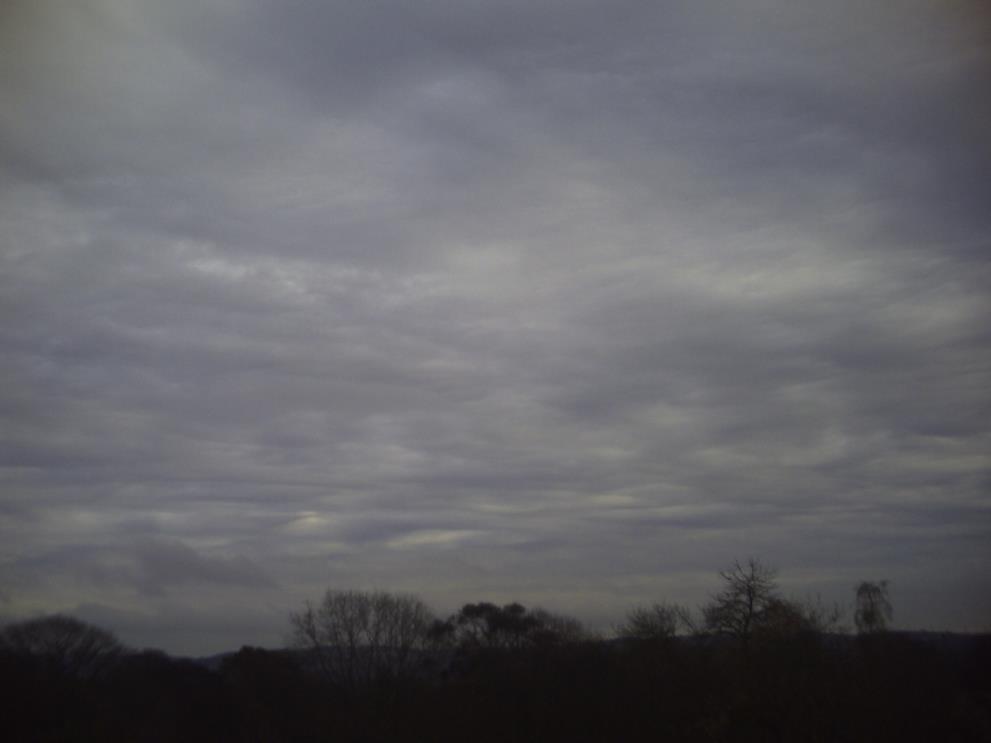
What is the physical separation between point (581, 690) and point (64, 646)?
26.9 metres

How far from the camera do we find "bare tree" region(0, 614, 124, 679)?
41.1 metres

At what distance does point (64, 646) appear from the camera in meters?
47.2

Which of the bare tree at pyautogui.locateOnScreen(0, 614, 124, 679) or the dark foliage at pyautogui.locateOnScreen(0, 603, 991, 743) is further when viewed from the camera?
the bare tree at pyautogui.locateOnScreen(0, 614, 124, 679)

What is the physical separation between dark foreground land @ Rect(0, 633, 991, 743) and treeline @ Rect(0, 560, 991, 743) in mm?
66

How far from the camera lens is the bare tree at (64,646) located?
41.1 meters

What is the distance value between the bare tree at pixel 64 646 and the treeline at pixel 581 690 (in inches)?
6.5

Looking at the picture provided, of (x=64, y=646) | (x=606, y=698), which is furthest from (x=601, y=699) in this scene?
(x=64, y=646)

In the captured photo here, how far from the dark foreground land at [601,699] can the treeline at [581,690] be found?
0.07 meters

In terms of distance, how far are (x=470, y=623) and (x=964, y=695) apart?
72.4 metres

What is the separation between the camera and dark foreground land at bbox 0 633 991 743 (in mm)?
26891

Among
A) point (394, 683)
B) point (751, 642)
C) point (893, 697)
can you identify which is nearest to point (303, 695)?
point (394, 683)

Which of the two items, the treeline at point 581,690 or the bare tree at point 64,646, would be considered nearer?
the treeline at point 581,690

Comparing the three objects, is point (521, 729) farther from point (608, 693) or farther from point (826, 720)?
point (826, 720)

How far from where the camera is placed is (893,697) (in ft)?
87.9
